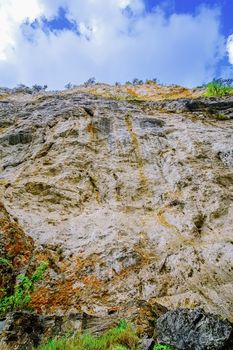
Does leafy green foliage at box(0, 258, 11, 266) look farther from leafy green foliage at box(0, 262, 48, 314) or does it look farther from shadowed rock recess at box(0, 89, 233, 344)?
leafy green foliage at box(0, 262, 48, 314)

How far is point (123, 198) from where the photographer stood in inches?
554

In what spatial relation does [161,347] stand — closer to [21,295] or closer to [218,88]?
[21,295]

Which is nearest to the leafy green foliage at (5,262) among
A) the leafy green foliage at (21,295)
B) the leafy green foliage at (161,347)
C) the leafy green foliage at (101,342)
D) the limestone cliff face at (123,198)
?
the leafy green foliage at (21,295)

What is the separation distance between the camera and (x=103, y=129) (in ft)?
62.5

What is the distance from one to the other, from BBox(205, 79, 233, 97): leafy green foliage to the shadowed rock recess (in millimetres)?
6627

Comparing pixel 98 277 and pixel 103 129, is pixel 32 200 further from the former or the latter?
pixel 103 129

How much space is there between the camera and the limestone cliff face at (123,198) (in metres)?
9.37

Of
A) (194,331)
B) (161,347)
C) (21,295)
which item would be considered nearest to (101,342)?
Answer: (161,347)

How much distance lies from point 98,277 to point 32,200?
5217 millimetres

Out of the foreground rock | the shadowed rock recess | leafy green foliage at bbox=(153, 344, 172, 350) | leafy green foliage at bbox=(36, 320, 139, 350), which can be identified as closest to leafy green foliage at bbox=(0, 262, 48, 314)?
the shadowed rock recess

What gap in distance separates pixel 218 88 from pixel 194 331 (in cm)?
2609

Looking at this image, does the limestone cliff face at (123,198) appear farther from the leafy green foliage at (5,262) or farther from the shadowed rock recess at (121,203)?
the leafy green foliage at (5,262)

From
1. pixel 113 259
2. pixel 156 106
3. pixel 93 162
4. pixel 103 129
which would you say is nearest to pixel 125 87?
pixel 156 106

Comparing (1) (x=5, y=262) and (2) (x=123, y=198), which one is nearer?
(1) (x=5, y=262)
